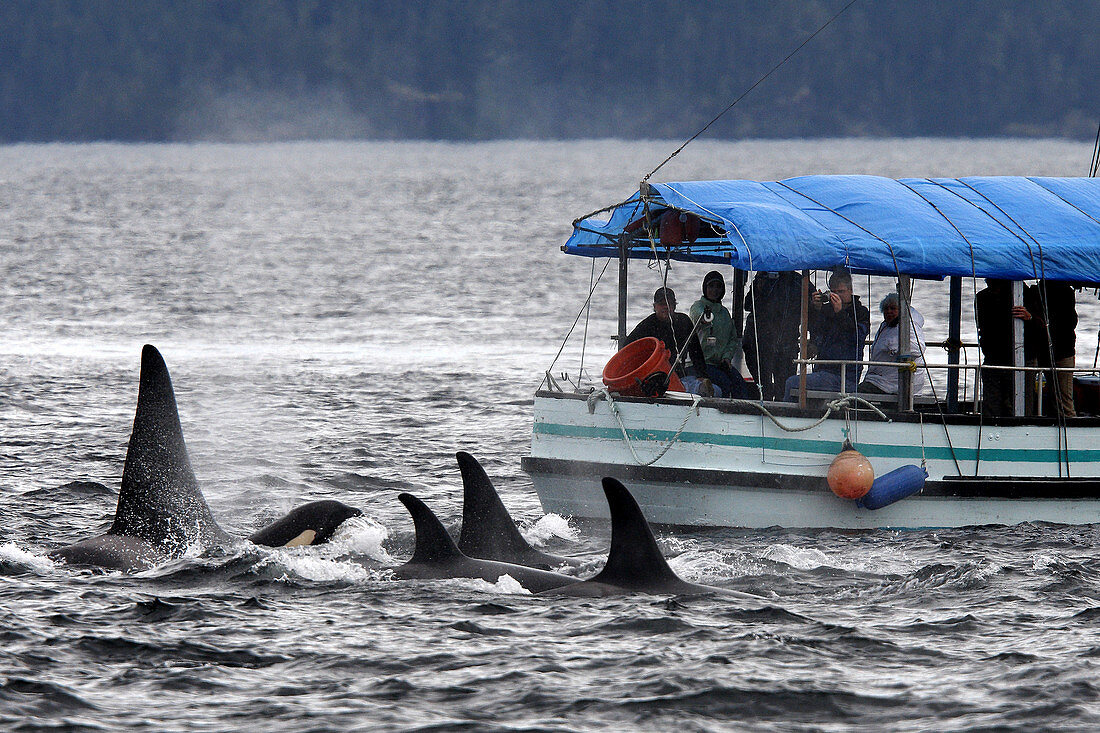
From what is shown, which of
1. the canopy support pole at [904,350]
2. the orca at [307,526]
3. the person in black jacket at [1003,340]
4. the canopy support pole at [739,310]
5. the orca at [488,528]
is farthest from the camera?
the canopy support pole at [739,310]

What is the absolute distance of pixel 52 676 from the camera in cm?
991

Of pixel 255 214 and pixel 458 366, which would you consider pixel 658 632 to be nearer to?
pixel 458 366

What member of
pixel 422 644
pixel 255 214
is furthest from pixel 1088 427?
pixel 255 214

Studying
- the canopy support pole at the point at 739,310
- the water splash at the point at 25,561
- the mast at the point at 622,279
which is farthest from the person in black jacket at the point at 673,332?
the water splash at the point at 25,561

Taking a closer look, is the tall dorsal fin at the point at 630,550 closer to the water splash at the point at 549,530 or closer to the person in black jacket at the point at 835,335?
the water splash at the point at 549,530

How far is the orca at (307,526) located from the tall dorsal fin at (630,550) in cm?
298

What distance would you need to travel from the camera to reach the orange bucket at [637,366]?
595 inches

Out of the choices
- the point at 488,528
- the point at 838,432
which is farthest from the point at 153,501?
the point at 838,432

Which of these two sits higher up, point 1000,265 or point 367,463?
point 1000,265

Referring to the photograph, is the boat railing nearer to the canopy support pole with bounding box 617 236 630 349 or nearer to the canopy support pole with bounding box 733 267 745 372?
the canopy support pole with bounding box 617 236 630 349

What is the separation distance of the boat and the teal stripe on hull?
0.04 ft

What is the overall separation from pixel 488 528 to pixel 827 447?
3.88m

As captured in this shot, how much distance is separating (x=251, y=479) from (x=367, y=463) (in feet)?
5.51

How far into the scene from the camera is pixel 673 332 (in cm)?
1572
